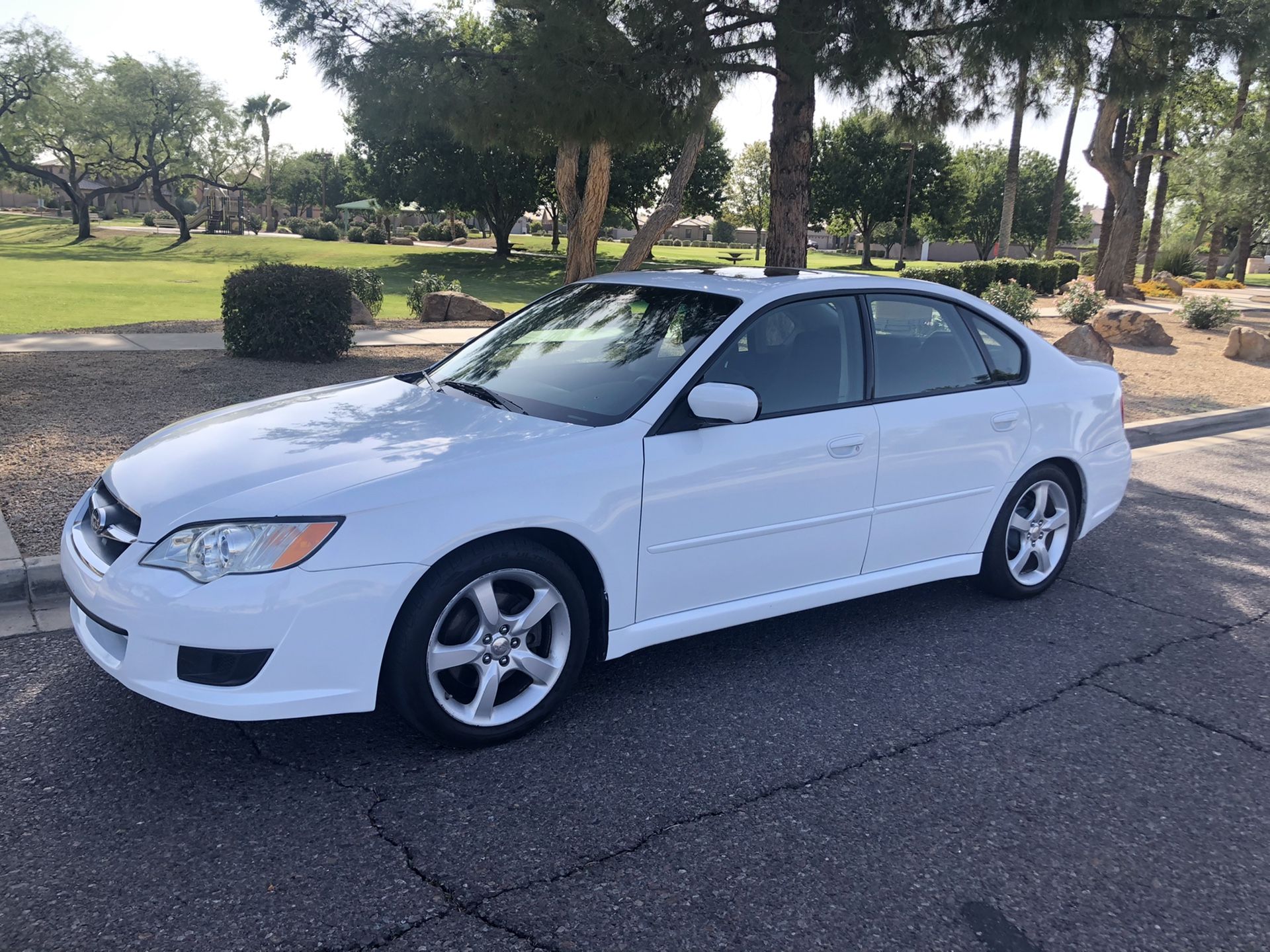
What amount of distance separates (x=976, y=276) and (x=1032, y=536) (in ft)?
77.5

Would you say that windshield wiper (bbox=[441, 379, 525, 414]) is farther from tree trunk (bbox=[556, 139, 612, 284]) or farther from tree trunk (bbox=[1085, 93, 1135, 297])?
tree trunk (bbox=[1085, 93, 1135, 297])

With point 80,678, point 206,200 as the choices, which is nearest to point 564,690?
point 80,678

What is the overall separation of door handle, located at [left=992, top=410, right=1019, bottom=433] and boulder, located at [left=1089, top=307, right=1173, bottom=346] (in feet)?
46.0

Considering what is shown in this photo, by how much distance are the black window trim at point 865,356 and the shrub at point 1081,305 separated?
16.6 meters

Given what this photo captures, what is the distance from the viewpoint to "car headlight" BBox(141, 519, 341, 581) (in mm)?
3041

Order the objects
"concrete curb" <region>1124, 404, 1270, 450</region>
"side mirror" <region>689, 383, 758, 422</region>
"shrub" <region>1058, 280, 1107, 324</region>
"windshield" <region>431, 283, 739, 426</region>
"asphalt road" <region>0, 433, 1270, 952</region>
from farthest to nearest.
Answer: "shrub" <region>1058, 280, 1107, 324</region> < "concrete curb" <region>1124, 404, 1270, 450</region> < "windshield" <region>431, 283, 739, 426</region> < "side mirror" <region>689, 383, 758, 422</region> < "asphalt road" <region>0, 433, 1270, 952</region>

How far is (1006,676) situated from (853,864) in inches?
66.6

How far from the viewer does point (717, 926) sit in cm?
262

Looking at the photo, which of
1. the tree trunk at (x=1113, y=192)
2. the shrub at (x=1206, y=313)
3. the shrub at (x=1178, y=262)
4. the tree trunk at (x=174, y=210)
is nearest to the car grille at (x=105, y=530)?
the shrub at (x=1206, y=313)

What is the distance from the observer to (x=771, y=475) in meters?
3.93

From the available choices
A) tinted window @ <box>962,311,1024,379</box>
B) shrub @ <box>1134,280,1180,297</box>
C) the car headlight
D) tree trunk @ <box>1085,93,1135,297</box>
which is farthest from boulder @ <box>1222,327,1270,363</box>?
shrub @ <box>1134,280,1180,297</box>

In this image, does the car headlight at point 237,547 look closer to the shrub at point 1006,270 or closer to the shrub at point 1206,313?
the shrub at point 1206,313

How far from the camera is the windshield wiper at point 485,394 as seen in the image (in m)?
4.00

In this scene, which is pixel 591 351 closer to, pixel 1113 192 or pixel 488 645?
pixel 488 645
